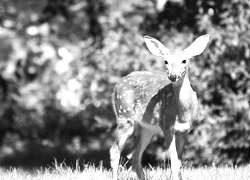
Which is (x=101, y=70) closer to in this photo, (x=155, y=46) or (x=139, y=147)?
(x=139, y=147)

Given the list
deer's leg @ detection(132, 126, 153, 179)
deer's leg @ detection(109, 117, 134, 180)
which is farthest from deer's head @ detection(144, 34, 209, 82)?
deer's leg @ detection(132, 126, 153, 179)

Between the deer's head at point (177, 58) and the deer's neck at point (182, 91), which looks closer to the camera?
the deer's head at point (177, 58)

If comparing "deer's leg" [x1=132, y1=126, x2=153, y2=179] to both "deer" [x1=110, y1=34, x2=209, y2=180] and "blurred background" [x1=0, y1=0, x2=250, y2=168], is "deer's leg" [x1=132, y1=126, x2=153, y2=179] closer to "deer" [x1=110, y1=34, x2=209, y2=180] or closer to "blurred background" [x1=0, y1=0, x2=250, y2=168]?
"deer" [x1=110, y1=34, x2=209, y2=180]

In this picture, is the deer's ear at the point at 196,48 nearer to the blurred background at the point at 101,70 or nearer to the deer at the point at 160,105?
the deer at the point at 160,105

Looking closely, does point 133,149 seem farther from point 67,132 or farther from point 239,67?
point 67,132

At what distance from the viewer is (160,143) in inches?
367

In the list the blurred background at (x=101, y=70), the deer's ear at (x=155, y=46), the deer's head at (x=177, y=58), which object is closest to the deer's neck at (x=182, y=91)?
the deer's head at (x=177, y=58)

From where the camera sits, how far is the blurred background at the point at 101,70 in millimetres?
8852

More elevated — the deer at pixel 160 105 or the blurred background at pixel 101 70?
the blurred background at pixel 101 70

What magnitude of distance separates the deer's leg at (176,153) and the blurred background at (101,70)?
1760 millimetres

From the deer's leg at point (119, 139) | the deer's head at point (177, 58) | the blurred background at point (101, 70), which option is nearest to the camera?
the deer's head at point (177, 58)

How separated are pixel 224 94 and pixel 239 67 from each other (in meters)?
0.40

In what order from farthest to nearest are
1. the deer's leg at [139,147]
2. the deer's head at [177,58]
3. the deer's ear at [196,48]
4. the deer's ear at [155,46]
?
the deer's leg at [139,147] < the deer's ear at [155,46] < the deer's ear at [196,48] < the deer's head at [177,58]

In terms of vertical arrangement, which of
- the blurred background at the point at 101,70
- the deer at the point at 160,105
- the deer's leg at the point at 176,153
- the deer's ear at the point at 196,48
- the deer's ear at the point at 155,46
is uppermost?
the blurred background at the point at 101,70
